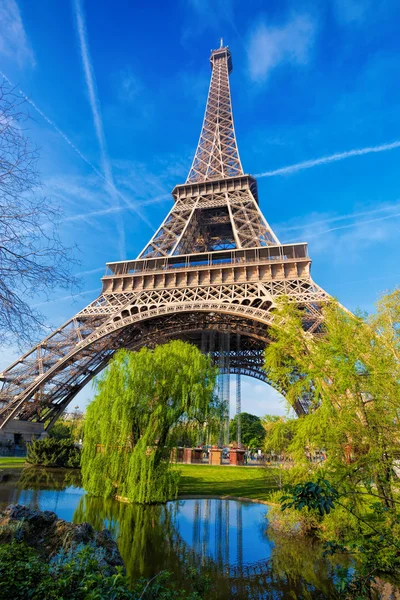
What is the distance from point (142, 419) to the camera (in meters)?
12.8

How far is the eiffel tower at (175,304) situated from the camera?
23922mm

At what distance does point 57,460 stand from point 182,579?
18.2 metres

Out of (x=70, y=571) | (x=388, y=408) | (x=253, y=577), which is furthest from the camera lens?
(x=388, y=408)

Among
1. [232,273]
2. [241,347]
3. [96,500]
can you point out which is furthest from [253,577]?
[241,347]

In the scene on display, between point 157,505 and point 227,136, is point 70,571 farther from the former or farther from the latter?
point 227,136

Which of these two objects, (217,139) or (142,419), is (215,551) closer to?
(142,419)

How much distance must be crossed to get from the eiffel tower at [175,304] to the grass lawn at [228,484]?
5259mm

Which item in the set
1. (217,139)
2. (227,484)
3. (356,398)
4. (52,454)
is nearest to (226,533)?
(356,398)

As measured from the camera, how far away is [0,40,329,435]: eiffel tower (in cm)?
2392

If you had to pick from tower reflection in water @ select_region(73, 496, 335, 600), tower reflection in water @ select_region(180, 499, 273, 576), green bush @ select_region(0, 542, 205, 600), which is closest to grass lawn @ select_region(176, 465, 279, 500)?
tower reflection in water @ select_region(180, 499, 273, 576)

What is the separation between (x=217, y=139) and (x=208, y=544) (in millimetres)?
43370

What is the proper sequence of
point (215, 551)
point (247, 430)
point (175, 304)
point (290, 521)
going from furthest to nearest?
1. point (247, 430)
2. point (175, 304)
3. point (290, 521)
4. point (215, 551)

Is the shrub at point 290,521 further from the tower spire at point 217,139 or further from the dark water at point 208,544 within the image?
the tower spire at point 217,139

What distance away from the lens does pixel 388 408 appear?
24.3 ft
